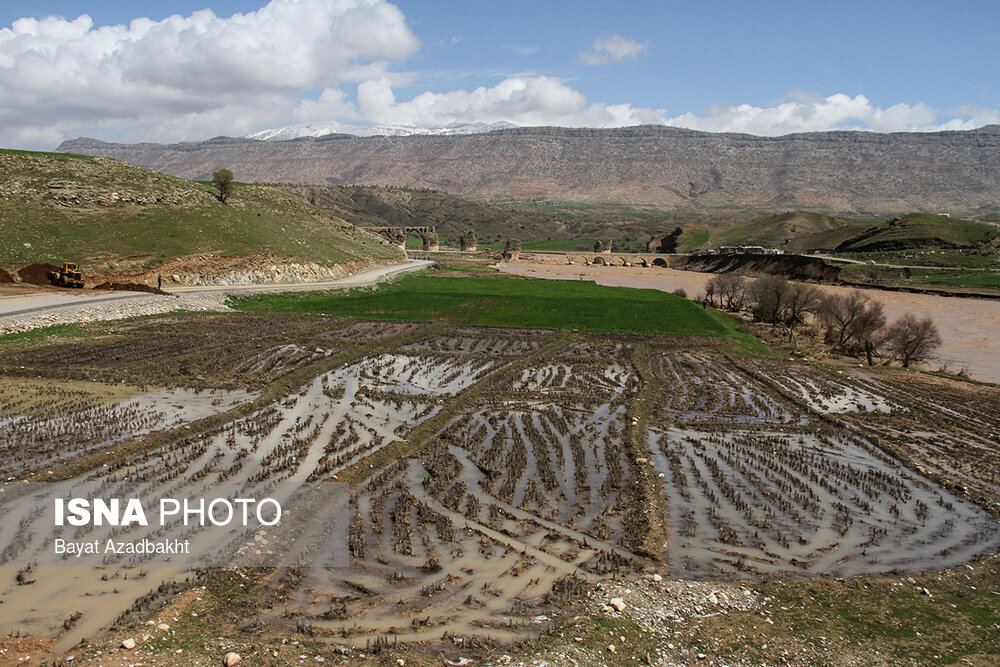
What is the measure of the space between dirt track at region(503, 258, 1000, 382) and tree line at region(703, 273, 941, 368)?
2046mm

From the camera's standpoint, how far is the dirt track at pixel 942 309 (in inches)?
1380

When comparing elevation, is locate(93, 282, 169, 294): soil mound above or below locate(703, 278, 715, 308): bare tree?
above

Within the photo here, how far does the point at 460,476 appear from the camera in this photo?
1396 centimetres

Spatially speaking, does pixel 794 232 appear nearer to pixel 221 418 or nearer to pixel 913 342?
pixel 913 342

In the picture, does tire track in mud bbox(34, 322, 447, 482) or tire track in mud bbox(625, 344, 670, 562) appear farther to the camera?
tire track in mud bbox(34, 322, 447, 482)

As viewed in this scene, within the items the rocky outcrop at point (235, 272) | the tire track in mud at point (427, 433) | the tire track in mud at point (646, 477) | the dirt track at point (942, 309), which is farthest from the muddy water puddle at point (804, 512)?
the rocky outcrop at point (235, 272)

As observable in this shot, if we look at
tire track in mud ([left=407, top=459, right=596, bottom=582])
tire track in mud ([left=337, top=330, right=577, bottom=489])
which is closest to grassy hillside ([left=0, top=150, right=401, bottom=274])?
tire track in mud ([left=337, top=330, right=577, bottom=489])

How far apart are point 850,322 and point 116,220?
156ft

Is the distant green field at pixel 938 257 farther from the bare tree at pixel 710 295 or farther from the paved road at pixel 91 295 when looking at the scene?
the paved road at pixel 91 295

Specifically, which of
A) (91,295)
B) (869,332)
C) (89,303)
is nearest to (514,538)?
(89,303)

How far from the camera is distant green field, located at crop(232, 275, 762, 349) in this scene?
38.9 metres

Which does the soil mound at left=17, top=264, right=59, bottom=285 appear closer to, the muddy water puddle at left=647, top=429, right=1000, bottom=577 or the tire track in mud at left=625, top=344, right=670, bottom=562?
the tire track in mud at left=625, top=344, right=670, bottom=562

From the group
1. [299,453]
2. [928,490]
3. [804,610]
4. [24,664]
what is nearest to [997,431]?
[928,490]

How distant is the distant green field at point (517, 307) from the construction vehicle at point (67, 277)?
27.2ft
